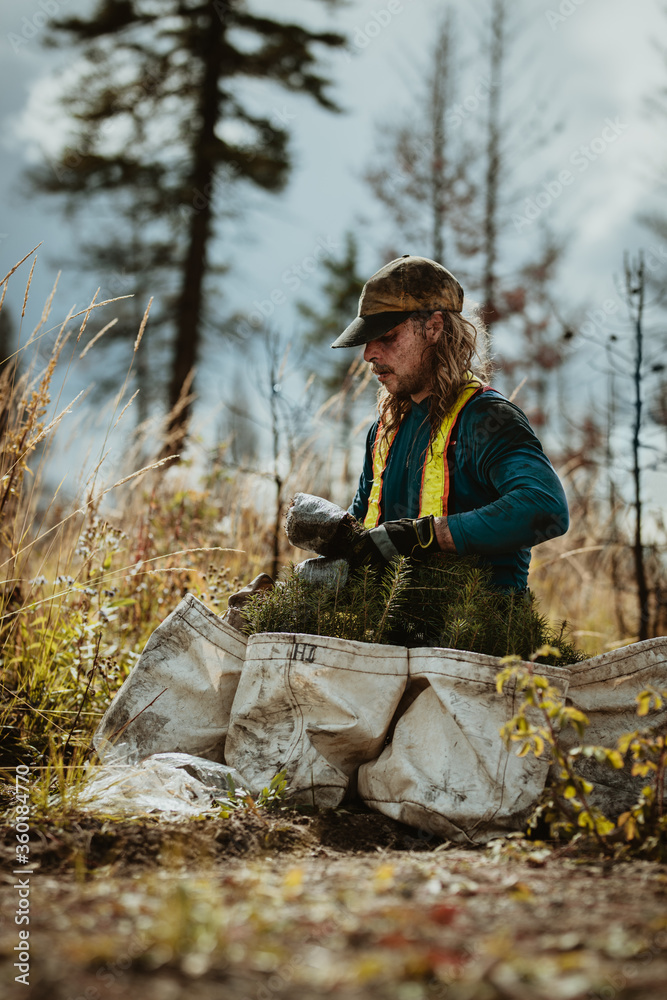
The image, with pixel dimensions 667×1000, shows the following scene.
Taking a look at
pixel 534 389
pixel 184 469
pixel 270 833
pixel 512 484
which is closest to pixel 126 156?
pixel 184 469

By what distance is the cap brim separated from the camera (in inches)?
110

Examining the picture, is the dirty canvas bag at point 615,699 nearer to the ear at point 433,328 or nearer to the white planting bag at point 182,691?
the white planting bag at point 182,691

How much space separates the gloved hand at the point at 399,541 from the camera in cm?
246

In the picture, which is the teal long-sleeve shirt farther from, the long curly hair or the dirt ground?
the dirt ground

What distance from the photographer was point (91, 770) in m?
2.09

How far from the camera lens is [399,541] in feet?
8.07

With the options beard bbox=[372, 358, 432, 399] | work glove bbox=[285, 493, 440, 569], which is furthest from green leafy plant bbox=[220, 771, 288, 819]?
beard bbox=[372, 358, 432, 399]

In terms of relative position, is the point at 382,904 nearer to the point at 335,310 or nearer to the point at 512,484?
the point at 512,484

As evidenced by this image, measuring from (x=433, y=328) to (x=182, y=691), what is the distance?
1623 mm

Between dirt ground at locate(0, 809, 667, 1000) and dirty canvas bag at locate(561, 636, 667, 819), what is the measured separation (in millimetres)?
483

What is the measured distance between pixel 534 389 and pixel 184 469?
41.6 ft

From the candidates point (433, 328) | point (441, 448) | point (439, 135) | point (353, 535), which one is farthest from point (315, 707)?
point (439, 135)

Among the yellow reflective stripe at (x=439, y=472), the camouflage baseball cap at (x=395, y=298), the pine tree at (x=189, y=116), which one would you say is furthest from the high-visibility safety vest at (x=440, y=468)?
the pine tree at (x=189, y=116)

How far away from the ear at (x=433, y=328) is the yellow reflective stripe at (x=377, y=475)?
391 mm
